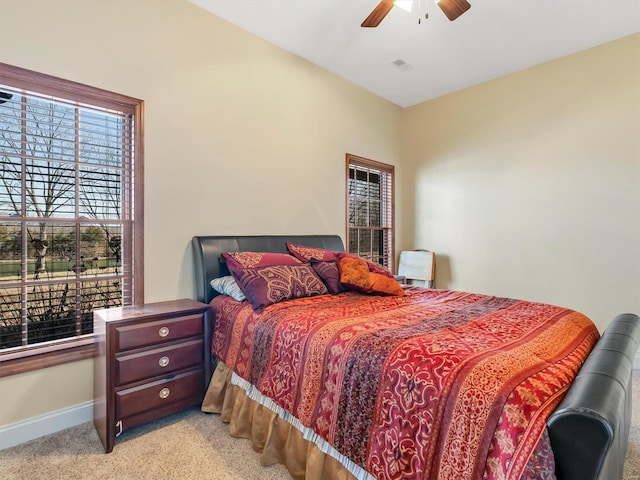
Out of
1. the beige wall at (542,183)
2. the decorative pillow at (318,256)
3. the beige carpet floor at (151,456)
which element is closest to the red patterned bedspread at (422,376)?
the beige carpet floor at (151,456)

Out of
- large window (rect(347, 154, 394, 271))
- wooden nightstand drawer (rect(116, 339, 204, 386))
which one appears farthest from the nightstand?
large window (rect(347, 154, 394, 271))

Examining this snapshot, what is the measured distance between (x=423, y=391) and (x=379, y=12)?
94.4 inches

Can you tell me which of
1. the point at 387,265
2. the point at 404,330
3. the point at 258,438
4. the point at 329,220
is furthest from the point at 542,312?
the point at 387,265

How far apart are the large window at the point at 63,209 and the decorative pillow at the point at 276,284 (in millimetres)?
851

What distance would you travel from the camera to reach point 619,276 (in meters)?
3.16

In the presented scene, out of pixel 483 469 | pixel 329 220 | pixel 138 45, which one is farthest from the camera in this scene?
pixel 329 220

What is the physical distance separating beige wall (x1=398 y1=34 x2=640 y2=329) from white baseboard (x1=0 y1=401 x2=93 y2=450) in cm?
397

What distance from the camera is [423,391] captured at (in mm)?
1179

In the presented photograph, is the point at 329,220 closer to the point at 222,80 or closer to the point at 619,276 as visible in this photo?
the point at 222,80

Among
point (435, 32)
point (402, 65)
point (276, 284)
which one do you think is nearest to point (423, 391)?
point (276, 284)

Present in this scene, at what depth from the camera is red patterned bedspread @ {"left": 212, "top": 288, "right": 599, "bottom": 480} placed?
39.5 inches

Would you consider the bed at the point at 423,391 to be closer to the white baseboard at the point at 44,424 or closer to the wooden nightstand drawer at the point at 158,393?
the wooden nightstand drawer at the point at 158,393

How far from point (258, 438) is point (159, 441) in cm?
63

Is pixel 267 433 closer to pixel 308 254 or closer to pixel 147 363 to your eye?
pixel 147 363
